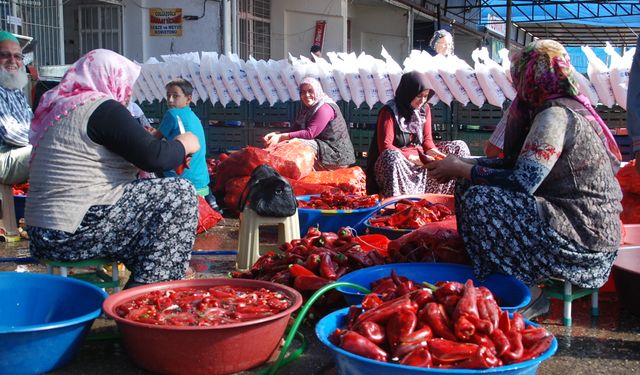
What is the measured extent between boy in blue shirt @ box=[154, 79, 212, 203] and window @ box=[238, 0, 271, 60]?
969 centimetres

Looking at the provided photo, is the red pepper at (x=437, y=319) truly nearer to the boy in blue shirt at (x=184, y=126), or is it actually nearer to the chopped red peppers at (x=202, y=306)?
the chopped red peppers at (x=202, y=306)

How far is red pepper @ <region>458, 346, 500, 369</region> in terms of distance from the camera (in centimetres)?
212

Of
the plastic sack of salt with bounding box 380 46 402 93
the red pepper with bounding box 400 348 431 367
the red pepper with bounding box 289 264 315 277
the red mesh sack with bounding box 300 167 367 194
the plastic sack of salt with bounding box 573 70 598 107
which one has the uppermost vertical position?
the plastic sack of salt with bounding box 380 46 402 93

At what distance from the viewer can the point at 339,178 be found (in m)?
6.70

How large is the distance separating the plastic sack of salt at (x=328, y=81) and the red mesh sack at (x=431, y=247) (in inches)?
184

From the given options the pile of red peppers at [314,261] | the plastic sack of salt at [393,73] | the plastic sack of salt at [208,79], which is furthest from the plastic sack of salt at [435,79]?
the pile of red peppers at [314,261]

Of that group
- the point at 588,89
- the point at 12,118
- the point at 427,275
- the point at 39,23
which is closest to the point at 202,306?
the point at 427,275

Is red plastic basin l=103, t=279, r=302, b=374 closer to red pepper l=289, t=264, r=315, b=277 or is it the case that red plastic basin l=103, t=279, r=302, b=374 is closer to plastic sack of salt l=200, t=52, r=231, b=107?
red pepper l=289, t=264, r=315, b=277

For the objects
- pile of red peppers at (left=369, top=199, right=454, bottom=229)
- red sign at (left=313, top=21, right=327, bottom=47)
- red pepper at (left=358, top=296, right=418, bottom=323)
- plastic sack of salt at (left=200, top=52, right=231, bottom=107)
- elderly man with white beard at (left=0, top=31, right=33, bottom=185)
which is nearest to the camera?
red pepper at (left=358, top=296, right=418, bottom=323)

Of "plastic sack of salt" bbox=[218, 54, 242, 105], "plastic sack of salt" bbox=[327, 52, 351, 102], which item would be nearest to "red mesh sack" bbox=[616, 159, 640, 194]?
"plastic sack of salt" bbox=[327, 52, 351, 102]

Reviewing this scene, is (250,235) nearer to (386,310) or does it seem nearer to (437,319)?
(386,310)

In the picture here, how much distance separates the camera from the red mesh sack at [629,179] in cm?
486

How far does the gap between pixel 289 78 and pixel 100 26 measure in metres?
7.55

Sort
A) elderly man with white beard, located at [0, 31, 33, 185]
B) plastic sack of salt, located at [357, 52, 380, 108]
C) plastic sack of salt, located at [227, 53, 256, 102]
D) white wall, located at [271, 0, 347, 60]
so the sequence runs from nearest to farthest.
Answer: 1. elderly man with white beard, located at [0, 31, 33, 185]
2. plastic sack of salt, located at [357, 52, 380, 108]
3. plastic sack of salt, located at [227, 53, 256, 102]
4. white wall, located at [271, 0, 347, 60]
